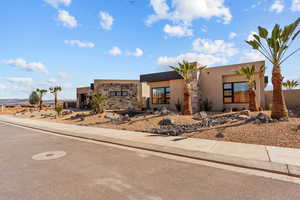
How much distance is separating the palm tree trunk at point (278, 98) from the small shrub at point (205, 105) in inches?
281

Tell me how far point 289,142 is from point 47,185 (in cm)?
806

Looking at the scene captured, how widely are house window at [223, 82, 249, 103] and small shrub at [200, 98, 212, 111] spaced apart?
1.44m

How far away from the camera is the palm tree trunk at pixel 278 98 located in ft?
27.1

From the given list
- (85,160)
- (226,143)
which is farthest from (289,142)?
(85,160)

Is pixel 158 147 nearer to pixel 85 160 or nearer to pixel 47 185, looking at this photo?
pixel 85 160

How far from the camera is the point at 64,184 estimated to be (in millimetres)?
3781

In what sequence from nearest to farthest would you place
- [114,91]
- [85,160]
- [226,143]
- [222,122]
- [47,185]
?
[47,185], [85,160], [226,143], [222,122], [114,91]

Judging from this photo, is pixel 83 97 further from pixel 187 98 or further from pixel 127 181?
pixel 127 181

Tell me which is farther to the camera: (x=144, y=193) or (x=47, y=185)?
(x=47, y=185)

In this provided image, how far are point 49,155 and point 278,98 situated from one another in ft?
35.4

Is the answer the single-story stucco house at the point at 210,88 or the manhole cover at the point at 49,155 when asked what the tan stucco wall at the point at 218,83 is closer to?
the single-story stucco house at the point at 210,88

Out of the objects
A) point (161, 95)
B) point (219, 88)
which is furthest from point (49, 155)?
point (161, 95)

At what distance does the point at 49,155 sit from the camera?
6.00 meters

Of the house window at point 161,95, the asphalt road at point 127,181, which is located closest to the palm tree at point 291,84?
the house window at point 161,95
